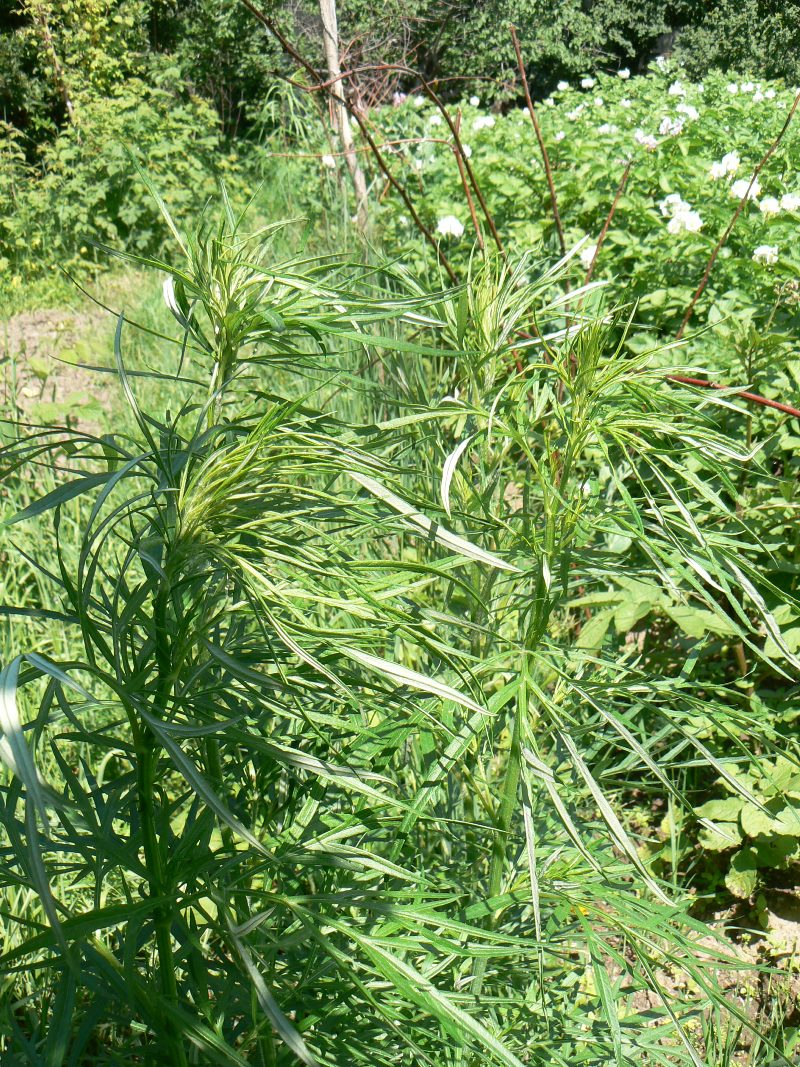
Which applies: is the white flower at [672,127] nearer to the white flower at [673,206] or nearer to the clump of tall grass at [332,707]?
the white flower at [673,206]

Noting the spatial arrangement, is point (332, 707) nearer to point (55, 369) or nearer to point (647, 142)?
point (647, 142)

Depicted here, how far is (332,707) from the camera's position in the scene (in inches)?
47.2

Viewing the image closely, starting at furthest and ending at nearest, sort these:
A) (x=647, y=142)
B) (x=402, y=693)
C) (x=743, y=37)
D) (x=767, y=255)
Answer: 1. (x=743, y=37)
2. (x=647, y=142)
3. (x=767, y=255)
4. (x=402, y=693)

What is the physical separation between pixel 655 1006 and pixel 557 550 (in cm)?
143

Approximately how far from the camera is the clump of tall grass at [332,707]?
812 mm

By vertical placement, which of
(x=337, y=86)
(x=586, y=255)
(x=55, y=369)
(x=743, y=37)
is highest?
(x=743, y=37)

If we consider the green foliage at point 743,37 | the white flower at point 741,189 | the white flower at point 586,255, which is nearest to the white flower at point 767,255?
the white flower at point 741,189

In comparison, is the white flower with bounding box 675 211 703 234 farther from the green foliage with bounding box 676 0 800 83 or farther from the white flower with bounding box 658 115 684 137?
the green foliage with bounding box 676 0 800 83

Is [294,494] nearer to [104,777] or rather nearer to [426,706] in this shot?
[426,706]

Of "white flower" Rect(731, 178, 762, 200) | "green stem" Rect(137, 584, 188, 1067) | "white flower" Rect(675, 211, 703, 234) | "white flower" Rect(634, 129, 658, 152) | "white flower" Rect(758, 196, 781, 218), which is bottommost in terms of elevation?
"green stem" Rect(137, 584, 188, 1067)

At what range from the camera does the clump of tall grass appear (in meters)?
0.81

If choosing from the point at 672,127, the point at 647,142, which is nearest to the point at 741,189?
the point at 647,142

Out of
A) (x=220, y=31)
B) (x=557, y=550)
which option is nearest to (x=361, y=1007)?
(x=557, y=550)

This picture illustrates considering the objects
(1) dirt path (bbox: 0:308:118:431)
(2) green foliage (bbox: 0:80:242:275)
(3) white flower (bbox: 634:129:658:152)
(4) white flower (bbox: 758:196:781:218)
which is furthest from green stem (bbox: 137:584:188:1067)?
(2) green foliage (bbox: 0:80:242:275)
